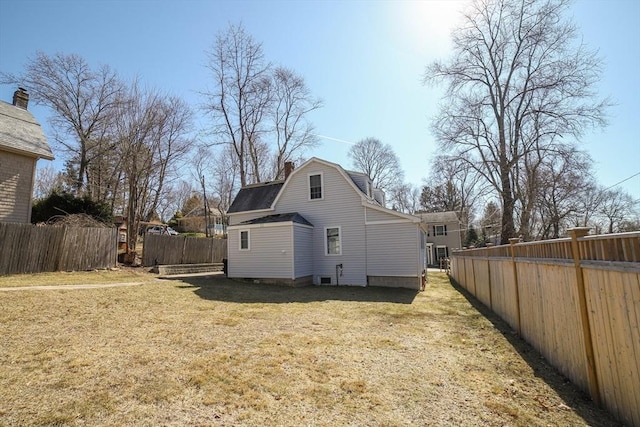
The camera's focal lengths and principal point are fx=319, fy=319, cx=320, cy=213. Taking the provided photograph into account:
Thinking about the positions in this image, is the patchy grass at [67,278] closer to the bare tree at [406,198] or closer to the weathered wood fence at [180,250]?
the weathered wood fence at [180,250]

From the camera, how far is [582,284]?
148 inches

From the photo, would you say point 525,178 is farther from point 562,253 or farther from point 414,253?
point 562,253

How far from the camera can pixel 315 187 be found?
53.8 ft

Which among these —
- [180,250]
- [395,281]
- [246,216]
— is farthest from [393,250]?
[180,250]

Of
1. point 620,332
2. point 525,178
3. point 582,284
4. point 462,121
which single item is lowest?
point 620,332

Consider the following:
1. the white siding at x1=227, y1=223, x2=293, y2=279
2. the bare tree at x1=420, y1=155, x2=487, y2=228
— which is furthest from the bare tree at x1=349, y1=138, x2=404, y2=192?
the white siding at x1=227, y1=223, x2=293, y2=279

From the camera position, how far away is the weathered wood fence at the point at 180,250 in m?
17.9

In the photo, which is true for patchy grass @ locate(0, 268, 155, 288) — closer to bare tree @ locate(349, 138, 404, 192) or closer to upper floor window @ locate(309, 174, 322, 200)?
upper floor window @ locate(309, 174, 322, 200)

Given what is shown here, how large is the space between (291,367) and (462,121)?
22271mm

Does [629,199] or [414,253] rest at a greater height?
[629,199]

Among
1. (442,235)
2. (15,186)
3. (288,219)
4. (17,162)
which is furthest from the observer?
(442,235)

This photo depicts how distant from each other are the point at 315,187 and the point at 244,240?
14.6 feet

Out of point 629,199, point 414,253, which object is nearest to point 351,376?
point 414,253

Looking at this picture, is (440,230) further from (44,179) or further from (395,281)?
(44,179)
